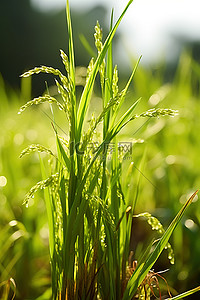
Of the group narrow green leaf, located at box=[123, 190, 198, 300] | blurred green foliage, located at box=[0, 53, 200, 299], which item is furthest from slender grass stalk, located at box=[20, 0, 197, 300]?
blurred green foliage, located at box=[0, 53, 200, 299]

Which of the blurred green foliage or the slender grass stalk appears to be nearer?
the slender grass stalk

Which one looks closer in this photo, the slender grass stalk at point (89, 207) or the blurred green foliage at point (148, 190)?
the slender grass stalk at point (89, 207)

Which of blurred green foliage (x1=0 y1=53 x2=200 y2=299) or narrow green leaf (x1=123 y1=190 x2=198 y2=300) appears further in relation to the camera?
blurred green foliage (x1=0 y1=53 x2=200 y2=299)

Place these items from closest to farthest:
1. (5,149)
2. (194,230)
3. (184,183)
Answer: (194,230)
(184,183)
(5,149)

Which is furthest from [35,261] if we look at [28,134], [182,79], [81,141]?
[182,79]

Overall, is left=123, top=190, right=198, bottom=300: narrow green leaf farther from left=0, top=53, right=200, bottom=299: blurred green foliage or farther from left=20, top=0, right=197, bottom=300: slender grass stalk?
left=0, top=53, right=200, bottom=299: blurred green foliage

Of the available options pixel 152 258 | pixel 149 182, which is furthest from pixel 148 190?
pixel 152 258

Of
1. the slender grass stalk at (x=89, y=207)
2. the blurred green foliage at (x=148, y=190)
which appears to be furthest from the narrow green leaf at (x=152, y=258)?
the blurred green foliage at (x=148, y=190)

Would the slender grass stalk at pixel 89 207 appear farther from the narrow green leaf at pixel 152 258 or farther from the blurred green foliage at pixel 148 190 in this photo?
the blurred green foliage at pixel 148 190

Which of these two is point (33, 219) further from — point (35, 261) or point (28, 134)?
point (28, 134)

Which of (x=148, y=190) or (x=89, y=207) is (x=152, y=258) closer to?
(x=89, y=207)

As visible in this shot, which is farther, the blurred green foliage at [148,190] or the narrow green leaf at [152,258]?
the blurred green foliage at [148,190]
